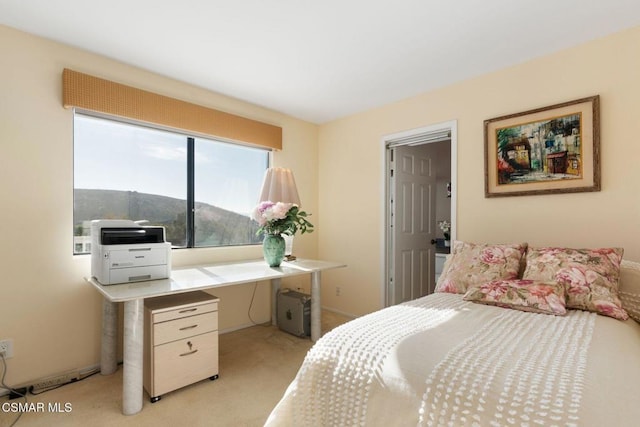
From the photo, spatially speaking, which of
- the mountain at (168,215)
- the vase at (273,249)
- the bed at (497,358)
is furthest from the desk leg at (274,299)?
the bed at (497,358)

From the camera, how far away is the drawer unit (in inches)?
75.7

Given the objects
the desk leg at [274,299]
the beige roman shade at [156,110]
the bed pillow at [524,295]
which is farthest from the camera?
the desk leg at [274,299]

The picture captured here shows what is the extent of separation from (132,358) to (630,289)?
9.37ft

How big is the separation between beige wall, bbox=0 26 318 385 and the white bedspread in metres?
1.92

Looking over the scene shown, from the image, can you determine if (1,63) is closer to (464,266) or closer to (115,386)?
(115,386)

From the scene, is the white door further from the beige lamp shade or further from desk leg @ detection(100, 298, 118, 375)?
desk leg @ detection(100, 298, 118, 375)

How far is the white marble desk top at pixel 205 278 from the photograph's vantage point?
1.82 m

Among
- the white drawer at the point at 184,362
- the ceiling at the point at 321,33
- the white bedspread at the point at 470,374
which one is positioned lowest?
the white drawer at the point at 184,362

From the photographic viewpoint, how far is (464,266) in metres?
2.16

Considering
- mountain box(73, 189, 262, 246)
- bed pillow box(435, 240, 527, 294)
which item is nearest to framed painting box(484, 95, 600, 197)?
bed pillow box(435, 240, 527, 294)

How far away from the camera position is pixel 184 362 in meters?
2.03

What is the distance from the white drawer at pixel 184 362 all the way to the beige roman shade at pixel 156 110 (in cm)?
179

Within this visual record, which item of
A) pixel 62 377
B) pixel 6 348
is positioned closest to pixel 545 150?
pixel 62 377

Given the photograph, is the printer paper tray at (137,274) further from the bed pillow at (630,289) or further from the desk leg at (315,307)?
the bed pillow at (630,289)
